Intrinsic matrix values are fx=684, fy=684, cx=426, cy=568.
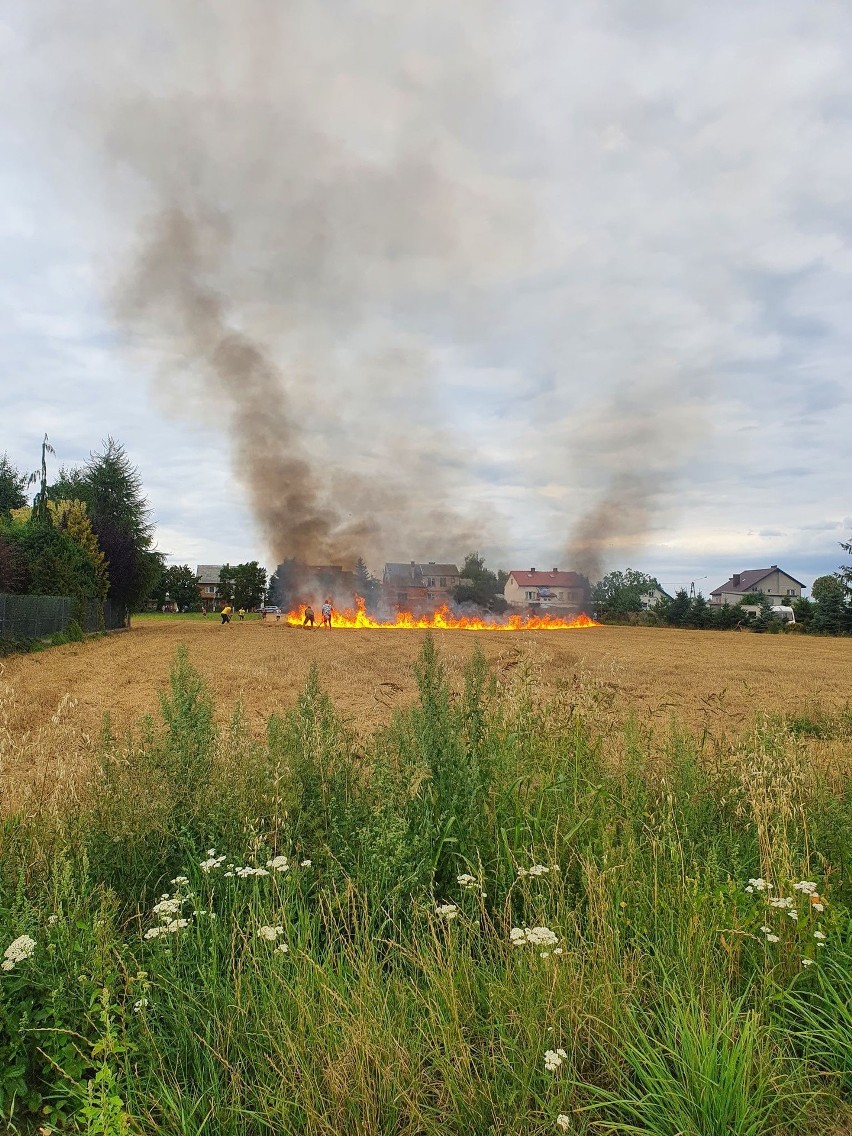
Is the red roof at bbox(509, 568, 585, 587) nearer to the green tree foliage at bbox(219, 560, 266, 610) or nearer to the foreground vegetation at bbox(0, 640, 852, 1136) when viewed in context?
the green tree foliage at bbox(219, 560, 266, 610)

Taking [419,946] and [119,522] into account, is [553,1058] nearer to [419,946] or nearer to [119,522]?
[419,946]

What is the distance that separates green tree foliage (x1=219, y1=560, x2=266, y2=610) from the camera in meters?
101

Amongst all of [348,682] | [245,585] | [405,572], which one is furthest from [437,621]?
[405,572]

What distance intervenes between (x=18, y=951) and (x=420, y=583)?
333 ft

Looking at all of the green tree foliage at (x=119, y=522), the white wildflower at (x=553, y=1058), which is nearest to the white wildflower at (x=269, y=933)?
the white wildflower at (x=553, y=1058)

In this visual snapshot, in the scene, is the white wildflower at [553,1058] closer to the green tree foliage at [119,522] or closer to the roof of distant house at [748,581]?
the green tree foliage at [119,522]

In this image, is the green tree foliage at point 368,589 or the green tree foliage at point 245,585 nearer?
the green tree foliage at point 368,589

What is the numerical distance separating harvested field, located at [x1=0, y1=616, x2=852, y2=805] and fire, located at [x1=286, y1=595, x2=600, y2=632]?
20.7 meters

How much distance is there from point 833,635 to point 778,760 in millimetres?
51583

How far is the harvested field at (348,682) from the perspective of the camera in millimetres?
6195

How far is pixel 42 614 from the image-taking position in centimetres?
2914

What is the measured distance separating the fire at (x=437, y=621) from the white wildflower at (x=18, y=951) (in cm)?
5234

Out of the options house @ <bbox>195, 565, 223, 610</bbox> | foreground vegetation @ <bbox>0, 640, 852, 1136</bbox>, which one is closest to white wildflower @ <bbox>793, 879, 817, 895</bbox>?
foreground vegetation @ <bbox>0, 640, 852, 1136</bbox>

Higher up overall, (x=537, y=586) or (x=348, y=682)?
(x=537, y=586)
